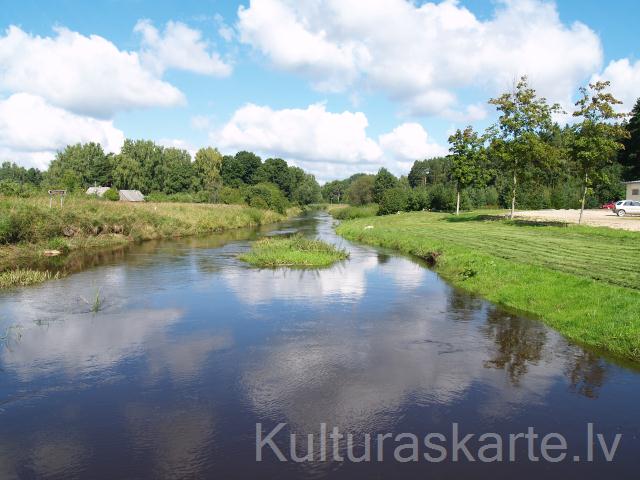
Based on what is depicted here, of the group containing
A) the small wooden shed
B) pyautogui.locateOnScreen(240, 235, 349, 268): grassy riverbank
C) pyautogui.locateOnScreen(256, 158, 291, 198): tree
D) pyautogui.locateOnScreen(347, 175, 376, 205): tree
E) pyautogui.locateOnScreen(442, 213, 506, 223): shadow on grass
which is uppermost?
pyautogui.locateOnScreen(256, 158, 291, 198): tree

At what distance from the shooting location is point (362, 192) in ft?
407

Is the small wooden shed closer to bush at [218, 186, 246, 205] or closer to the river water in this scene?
bush at [218, 186, 246, 205]

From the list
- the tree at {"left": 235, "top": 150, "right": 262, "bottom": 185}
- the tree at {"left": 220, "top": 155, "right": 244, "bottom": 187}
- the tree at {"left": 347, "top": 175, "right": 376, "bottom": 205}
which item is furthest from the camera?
the tree at {"left": 235, "top": 150, "right": 262, "bottom": 185}

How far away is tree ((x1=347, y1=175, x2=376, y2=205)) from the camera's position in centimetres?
11906

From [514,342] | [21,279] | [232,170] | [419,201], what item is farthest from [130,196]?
[514,342]

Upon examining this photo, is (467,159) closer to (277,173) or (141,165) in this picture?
(141,165)

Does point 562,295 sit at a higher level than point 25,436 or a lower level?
higher

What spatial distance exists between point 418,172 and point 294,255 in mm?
155141

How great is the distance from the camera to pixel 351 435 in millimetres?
9992

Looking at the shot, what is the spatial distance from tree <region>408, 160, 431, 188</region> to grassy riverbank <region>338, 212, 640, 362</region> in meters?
134

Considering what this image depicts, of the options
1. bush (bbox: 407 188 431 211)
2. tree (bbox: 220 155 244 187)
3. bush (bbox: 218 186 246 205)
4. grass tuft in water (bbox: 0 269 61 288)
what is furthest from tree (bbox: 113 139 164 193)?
grass tuft in water (bbox: 0 269 61 288)

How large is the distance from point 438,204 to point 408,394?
223 ft

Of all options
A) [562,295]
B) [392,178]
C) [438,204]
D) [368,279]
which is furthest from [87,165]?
[562,295]

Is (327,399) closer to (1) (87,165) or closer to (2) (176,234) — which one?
(2) (176,234)
